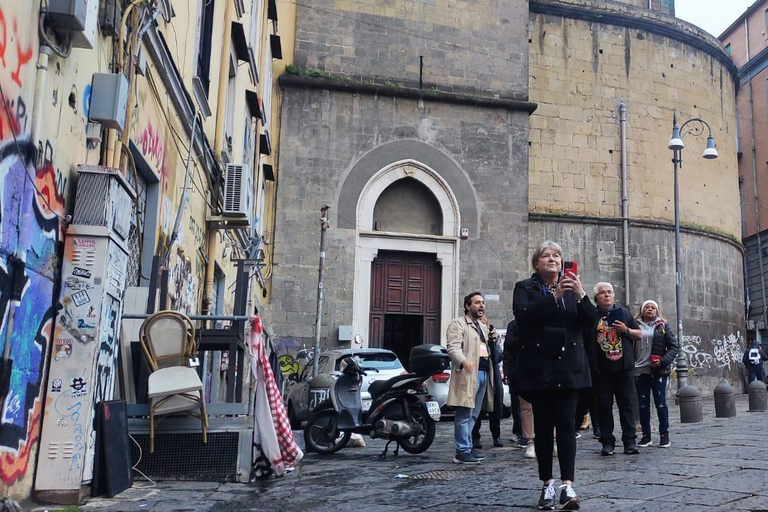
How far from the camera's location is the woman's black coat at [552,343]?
16.2 ft

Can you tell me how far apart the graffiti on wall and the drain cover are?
61.5 ft

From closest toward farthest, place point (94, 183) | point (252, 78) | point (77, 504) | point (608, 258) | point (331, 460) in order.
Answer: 1. point (77, 504)
2. point (94, 183)
3. point (331, 460)
4. point (252, 78)
5. point (608, 258)

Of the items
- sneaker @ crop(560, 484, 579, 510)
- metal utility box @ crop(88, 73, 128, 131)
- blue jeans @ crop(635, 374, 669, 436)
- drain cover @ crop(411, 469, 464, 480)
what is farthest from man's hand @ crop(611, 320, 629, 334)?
metal utility box @ crop(88, 73, 128, 131)

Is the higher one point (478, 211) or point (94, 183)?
point (478, 211)

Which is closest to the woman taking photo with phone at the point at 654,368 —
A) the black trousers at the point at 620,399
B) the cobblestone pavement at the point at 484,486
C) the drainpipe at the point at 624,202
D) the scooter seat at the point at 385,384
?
the cobblestone pavement at the point at 484,486

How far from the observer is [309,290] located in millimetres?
19922

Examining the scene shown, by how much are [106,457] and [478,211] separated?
660 inches

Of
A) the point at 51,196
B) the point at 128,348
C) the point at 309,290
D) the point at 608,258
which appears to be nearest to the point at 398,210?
the point at 309,290

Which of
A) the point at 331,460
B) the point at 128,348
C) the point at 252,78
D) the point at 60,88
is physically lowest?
the point at 331,460

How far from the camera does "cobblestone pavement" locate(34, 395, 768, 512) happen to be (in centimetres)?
516

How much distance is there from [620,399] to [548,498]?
11.9 feet

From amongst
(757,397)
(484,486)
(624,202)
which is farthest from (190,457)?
(624,202)

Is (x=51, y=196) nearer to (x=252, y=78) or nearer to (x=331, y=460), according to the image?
(x=331, y=460)

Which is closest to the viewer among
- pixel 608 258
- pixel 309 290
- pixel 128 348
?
pixel 128 348
